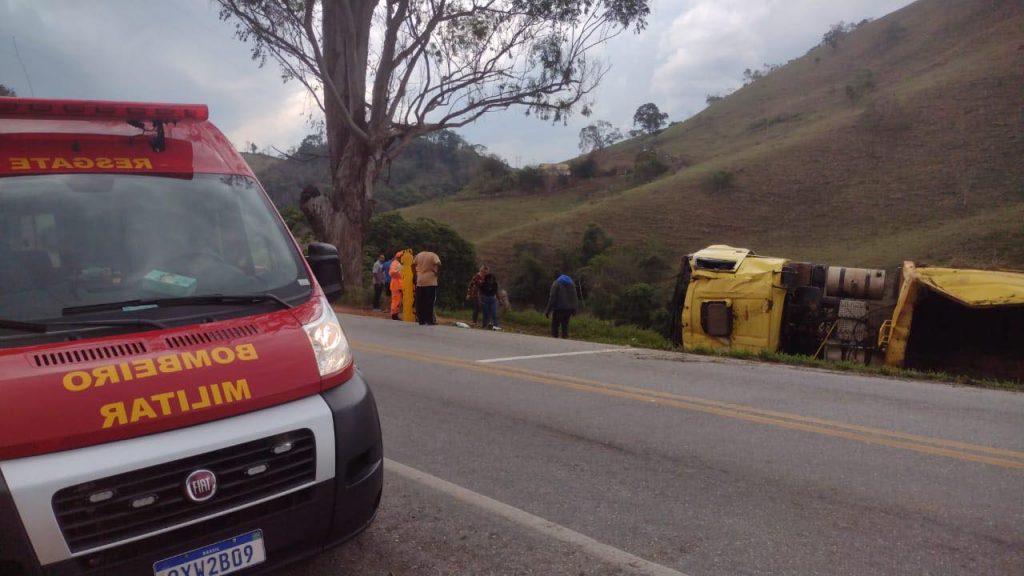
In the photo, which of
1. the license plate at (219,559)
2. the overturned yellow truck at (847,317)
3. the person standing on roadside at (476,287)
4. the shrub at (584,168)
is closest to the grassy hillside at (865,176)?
the shrub at (584,168)

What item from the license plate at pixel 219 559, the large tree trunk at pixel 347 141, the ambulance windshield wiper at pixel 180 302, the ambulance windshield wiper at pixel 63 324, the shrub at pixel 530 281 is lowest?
the shrub at pixel 530 281

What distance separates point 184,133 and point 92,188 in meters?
0.64

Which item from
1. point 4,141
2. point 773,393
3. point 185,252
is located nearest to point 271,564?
point 185,252

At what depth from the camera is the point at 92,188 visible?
3779mm

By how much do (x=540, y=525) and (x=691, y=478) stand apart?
1333mm

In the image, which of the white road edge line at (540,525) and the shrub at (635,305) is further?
the shrub at (635,305)

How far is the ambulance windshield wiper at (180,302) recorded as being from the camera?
3282 millimetres

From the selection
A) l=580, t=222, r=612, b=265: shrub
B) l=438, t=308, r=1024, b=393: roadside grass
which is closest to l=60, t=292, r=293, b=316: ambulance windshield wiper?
l=438, t=308, r=1024, b=393: roadside grass

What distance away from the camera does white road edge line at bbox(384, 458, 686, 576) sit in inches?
144

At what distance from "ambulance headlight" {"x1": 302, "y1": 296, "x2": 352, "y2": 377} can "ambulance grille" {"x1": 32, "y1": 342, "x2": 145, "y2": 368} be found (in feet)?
2.31

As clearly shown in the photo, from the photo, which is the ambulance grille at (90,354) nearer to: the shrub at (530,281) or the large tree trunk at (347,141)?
the large tree trunk at (347,141)

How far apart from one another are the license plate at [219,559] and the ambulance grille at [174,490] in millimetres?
129

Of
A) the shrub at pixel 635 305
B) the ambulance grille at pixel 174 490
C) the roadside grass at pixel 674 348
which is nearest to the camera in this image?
the ambulance grille at pixel 174 490

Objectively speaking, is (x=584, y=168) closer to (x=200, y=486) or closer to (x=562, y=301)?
(x=562, y=301)
